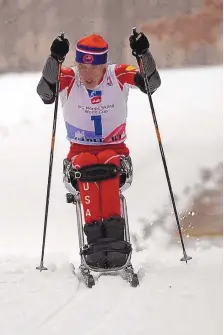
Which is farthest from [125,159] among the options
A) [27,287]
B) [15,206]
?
[15,206]

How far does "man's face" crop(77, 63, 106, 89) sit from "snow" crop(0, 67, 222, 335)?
955 millimetres

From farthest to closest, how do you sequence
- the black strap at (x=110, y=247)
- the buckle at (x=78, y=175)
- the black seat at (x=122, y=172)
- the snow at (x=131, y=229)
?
1. the black seat at (x=122, y=172)
2. the buckle at (x=78, y=175)
3. the black strap at (x=110, y=247)
4. the snow at (x=131, y=229)

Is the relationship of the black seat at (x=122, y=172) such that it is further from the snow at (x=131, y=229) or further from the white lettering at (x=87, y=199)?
the snow at (x=131, y=229)

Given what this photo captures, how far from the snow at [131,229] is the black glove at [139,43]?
43.5 inches

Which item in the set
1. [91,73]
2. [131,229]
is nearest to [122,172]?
[91,73]

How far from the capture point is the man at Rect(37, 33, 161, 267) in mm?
3188

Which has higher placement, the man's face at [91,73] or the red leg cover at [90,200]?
the man's face at [91,73]

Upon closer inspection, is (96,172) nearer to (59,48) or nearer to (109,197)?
(109,197)

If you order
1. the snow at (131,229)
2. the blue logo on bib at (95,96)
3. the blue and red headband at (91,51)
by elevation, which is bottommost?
the snow at (131,229)

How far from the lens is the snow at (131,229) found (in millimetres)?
2730

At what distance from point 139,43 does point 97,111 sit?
398mm

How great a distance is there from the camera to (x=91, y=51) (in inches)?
127

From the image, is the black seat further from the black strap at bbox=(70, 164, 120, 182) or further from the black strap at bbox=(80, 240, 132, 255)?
the black strap at bbox=(80, 240, 132, 255)

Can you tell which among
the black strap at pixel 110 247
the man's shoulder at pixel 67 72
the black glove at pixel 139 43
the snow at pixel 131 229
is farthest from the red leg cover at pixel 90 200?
the black glove at pixel 139 43
